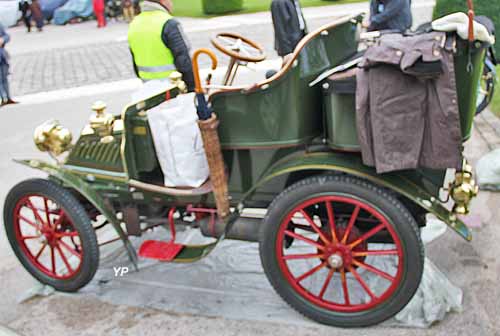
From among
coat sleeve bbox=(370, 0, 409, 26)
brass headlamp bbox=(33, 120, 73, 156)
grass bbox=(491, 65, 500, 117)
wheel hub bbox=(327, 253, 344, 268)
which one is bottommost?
A: grass bbox=(491, 65, 500, 117)

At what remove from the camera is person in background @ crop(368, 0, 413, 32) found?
571cm

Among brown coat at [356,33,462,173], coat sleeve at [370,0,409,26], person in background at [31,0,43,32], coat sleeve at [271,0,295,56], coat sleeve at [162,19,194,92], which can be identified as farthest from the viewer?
person in background at [31,0,43,32]

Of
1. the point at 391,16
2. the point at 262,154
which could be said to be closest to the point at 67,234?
the point at 262,154

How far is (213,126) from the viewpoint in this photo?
2.62 metres

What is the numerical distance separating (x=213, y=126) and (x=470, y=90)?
45.4 inches

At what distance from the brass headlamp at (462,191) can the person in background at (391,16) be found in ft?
11.0

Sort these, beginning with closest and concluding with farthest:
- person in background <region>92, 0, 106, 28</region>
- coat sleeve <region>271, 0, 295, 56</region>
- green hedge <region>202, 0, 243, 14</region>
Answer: coat sleeve <region>271, 0, 295, 56</region>, green hedge <region>202, 0, 243, 14</region>, person in background <region>92, 0, 106, 28</region>

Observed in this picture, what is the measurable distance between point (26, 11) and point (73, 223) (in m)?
18.9

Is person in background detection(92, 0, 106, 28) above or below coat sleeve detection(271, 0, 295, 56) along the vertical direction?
below

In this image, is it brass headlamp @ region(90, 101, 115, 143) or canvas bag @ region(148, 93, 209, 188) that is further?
brass headlamp @ region(90, 101, 115, 143)

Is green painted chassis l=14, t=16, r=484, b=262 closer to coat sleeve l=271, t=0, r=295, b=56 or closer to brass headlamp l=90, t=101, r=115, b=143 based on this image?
brass headlamp l=90, t=101, r=115, b=143

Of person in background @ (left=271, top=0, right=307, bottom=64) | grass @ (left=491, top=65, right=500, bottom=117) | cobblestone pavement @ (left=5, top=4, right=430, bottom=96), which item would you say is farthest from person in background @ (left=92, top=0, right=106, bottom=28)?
grass @ (left=491, top=65, right=500, bottom=117)

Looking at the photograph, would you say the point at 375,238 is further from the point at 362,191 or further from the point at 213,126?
the point at 213,126

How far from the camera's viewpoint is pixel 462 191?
2621 mm
